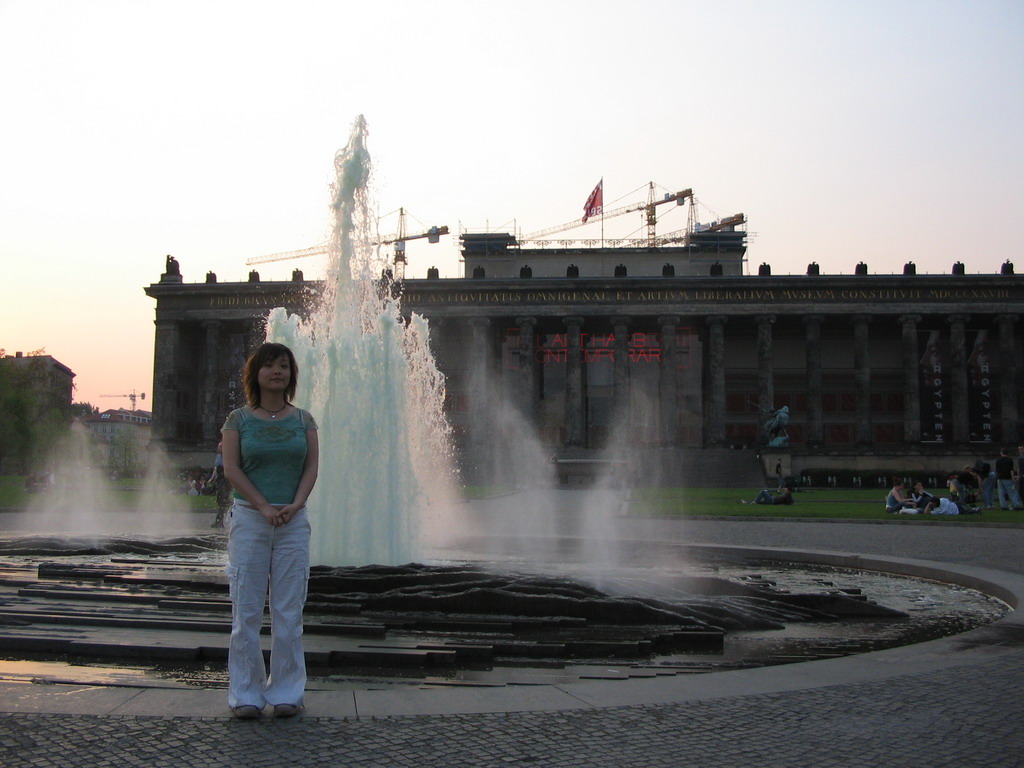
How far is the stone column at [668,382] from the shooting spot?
64.4 metres

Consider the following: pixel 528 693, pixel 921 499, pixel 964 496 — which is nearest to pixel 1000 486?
pixel 964 496

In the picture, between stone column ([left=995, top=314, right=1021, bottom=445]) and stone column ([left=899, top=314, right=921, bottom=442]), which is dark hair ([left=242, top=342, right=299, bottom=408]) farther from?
stone column ([left=995, top=314, right=1021, bottom=445])

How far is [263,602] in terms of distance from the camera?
5652 mm

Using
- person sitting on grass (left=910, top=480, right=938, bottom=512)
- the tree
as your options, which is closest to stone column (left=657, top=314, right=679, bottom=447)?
person sitting on grass (left=910, top=480, right=938, bottom=512)

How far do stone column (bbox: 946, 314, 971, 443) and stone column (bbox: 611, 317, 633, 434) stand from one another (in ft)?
68.8

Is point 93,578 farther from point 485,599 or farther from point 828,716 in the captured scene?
point 828,716

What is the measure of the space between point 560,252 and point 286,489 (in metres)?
76.0

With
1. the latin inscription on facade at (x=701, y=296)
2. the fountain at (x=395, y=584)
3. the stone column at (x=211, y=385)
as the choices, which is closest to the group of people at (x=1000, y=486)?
the fountain at (x=395, y=584)

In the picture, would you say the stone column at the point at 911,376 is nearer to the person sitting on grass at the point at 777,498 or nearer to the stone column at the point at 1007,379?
the stone column at the point at 1007,379

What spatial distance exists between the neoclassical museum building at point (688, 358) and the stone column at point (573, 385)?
13 cm

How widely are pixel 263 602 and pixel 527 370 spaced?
198 feet

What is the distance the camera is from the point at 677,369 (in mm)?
66125

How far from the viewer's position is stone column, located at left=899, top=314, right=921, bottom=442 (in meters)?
63.8

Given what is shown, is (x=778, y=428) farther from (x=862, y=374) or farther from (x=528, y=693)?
(x=528, y=693)
